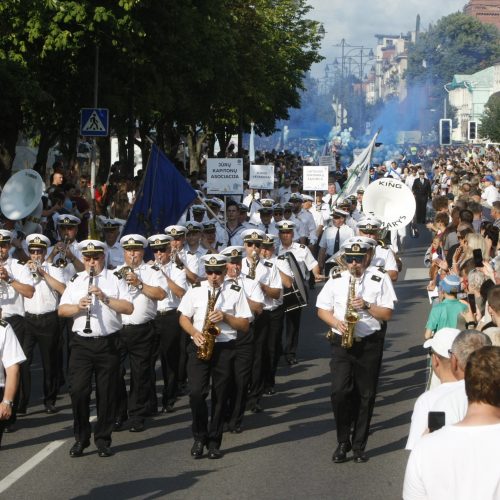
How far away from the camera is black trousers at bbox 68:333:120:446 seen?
38.1 feet

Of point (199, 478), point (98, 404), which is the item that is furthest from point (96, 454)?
point (199, 478)

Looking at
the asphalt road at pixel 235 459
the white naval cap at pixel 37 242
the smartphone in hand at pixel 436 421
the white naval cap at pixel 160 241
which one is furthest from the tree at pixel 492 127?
the smartphone in hand at pixel 436 421

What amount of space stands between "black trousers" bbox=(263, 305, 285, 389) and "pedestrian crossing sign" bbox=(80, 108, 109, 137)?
405 inches

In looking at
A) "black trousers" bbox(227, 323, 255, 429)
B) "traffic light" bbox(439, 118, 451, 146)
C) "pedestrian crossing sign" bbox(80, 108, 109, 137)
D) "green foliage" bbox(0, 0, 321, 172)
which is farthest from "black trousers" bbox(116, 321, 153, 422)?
"traffic light" bbox(439, 118, 451, 146)

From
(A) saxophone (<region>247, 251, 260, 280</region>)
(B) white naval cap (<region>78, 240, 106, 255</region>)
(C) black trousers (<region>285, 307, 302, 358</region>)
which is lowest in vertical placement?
(C) black trousers (<region>285, 307, 302, 358</region>)

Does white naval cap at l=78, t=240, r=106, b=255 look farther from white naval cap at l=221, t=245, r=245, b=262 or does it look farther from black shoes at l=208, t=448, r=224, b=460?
black shoes at l=208, t=448, r=224, b=460

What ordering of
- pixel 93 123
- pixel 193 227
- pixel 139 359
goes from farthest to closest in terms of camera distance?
1. pixel 93 123
2. pixel 193 227
3. pixel 139 359

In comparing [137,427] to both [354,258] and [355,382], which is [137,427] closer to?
[355,382]

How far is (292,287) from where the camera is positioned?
16062mm

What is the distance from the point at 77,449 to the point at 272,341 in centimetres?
386

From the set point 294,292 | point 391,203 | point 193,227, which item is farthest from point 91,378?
point 391,203

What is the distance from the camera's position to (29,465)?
36.8 ft

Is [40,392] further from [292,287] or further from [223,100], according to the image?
[223,100]

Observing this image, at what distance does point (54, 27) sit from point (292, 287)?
1102 cm
